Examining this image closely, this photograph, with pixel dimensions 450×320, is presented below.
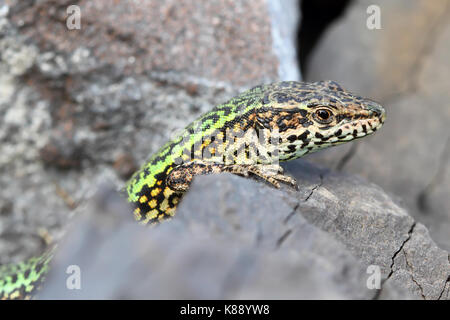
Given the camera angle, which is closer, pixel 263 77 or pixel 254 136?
→ pixel 254 136

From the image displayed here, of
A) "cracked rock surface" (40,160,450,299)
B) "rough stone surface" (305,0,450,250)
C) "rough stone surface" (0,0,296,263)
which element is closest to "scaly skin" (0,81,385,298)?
"cracked rock surface" (40,160,450,299)

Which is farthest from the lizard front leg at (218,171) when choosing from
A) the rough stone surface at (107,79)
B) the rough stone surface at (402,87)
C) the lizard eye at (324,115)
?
the rough stone surface at (402,87)

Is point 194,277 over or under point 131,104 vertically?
under

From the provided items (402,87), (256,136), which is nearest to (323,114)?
(256,136)

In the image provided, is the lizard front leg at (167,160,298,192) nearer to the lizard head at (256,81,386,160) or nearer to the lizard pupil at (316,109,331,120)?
the lizard head at (256,81,386,160)

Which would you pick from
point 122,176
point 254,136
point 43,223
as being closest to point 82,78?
point 122,176

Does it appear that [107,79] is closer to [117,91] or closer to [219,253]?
[117,91]

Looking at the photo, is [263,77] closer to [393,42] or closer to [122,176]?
[122,176]
